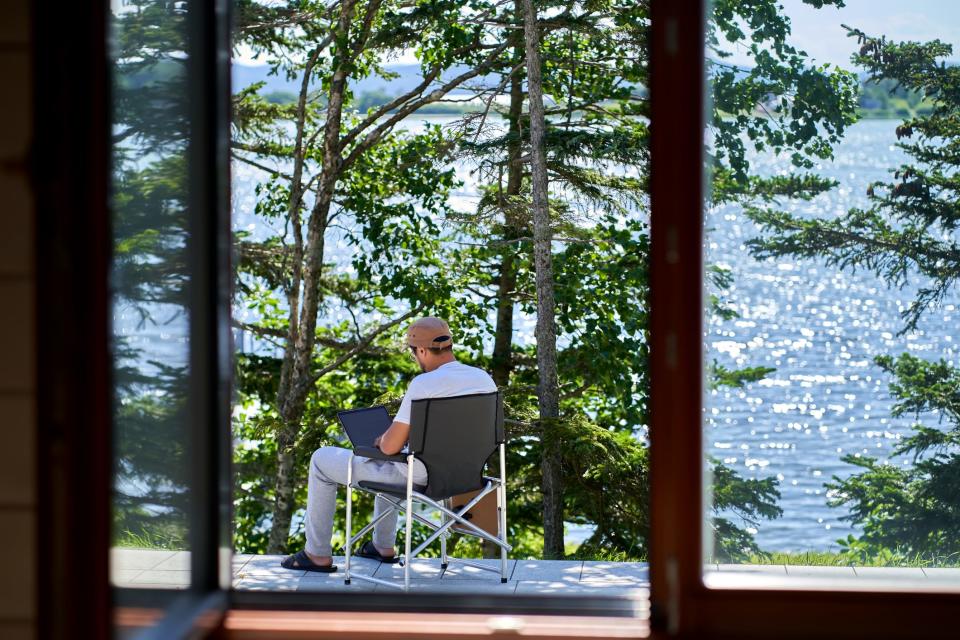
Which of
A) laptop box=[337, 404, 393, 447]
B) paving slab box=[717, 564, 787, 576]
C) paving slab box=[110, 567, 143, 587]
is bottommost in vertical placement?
paving slab box=[717, 564, 787, 576]

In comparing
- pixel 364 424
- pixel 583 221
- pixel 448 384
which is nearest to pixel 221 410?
pixel 448 384

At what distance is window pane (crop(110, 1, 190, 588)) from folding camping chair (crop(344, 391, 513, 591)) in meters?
1.71

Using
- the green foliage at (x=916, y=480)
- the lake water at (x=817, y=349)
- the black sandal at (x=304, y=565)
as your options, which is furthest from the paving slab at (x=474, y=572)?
the green foliage at (x=916, y=480)

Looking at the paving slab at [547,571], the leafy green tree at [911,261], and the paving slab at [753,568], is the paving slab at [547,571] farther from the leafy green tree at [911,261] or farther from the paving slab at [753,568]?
the paving slab at [753,568]

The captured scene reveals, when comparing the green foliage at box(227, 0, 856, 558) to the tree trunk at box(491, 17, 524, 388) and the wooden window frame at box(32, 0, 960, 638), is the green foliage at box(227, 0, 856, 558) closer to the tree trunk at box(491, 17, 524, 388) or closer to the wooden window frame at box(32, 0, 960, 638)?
the tree trunk at box(491, 17, 524, 388)

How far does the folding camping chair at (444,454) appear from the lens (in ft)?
13.9

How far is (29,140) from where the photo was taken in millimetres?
2131

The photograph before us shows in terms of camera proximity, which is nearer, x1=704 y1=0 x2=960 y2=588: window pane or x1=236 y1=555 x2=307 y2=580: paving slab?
x1=704 y1=0 x2=960 y2=588: window pane

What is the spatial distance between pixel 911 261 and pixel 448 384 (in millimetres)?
2249

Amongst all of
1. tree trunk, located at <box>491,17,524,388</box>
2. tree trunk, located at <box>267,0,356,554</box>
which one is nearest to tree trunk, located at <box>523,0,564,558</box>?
tree trunk, located at <box>491,17,524,388</box>

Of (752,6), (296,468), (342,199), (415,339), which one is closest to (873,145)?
(752,6)

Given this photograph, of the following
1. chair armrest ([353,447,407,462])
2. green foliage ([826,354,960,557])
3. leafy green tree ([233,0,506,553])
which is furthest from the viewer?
leafy green tree ([233,0,506,553])

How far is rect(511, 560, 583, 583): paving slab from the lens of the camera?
177 inches

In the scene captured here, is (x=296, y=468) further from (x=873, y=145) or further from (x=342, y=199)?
(x=873, y=145)
